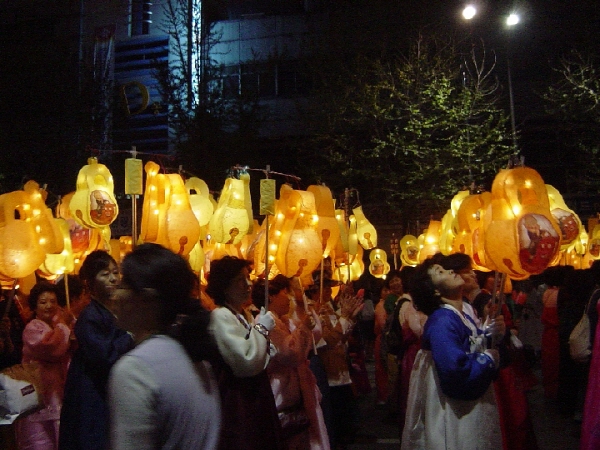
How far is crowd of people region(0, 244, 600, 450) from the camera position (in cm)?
203

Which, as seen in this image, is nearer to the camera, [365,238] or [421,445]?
[421,445]

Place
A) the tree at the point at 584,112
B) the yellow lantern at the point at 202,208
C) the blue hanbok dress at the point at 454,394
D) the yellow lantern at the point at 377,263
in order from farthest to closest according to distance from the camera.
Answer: the tree at the point at 584,112 < the yellow lantern at the point at 377,263 < the yellow lantern at the point at 202,208 < the blue hanbok dress at the point at 454,394

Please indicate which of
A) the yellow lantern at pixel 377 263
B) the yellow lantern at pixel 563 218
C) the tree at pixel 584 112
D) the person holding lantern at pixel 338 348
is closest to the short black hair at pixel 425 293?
the person holding lantern at pixel 338 348

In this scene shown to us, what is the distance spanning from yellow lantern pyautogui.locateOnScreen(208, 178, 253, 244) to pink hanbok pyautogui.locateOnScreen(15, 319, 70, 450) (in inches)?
97.2

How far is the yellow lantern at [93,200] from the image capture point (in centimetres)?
669

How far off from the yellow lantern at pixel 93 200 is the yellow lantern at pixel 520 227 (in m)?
3.87

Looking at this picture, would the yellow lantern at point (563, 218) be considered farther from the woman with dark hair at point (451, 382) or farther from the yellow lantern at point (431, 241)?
the woman with dark hair at point (451, 382)

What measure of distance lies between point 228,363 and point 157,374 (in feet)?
4.71

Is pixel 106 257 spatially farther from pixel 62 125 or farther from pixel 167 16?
pixel 167 16

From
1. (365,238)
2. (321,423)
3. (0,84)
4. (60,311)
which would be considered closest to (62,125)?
(0,84)

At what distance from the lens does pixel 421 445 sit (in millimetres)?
3869

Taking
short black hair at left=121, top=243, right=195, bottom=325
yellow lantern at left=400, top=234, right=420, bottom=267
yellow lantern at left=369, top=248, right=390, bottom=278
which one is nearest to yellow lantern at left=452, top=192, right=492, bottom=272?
yellow lantern at left=400, top=234, right=420, bottom=267

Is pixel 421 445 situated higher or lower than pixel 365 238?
lower

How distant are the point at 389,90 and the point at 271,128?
5368mm
